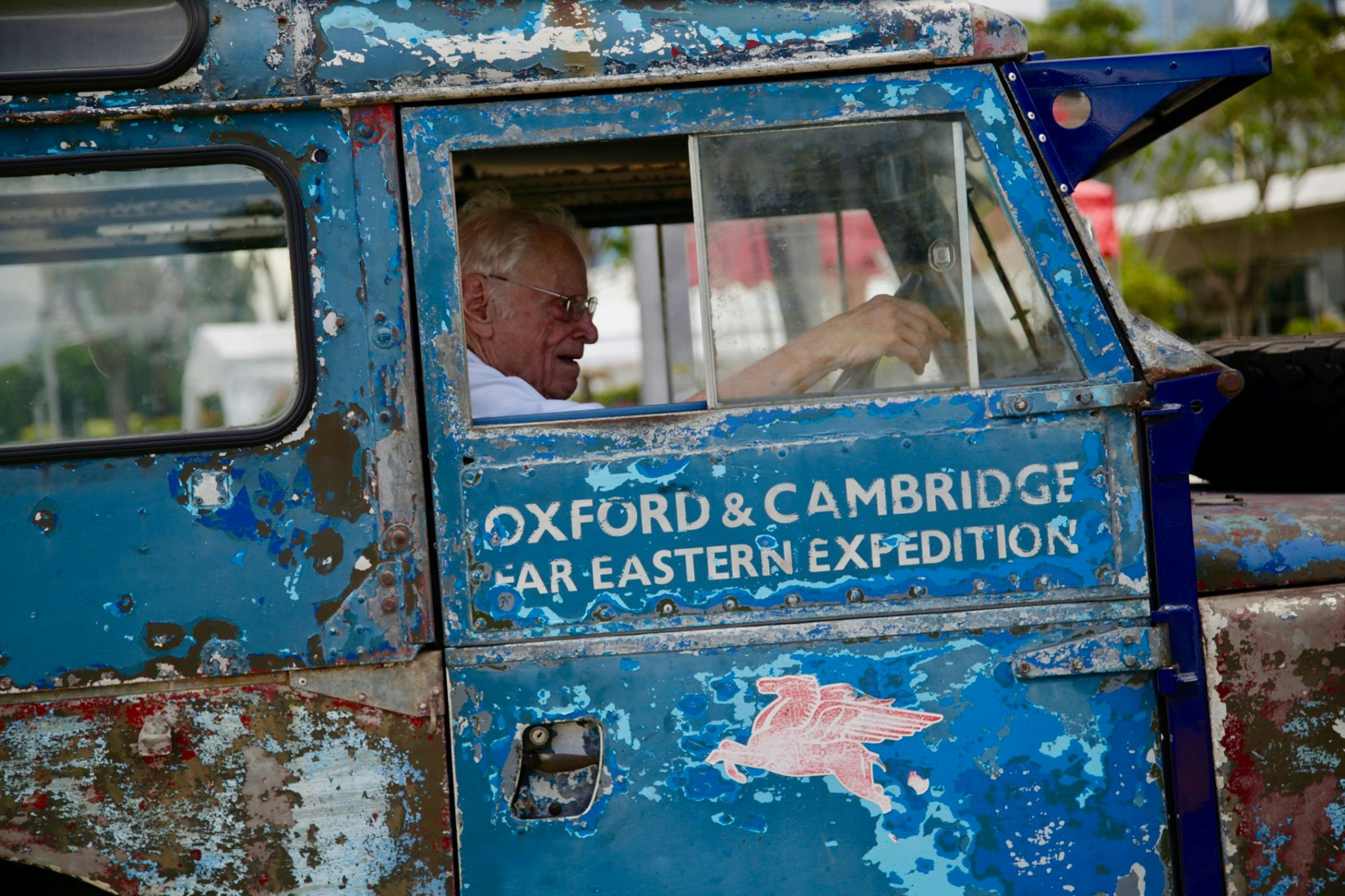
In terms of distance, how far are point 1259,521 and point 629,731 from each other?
130 centimetres

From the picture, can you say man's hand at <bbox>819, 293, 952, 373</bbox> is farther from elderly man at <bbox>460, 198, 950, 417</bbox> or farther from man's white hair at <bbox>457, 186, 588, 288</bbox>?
man's white hair at <bbox>457, 186, 588, 288</bbox>

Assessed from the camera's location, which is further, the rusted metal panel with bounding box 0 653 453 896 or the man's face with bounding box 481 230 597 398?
the man's face with bounding box 481 230 597 398

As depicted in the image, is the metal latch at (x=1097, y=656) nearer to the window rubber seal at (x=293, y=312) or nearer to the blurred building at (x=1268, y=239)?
the window rubber seal at (x=293, y=312)

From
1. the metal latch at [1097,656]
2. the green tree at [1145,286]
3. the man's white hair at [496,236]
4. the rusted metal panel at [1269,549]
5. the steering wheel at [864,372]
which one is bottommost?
the metal latch at [1097,656]

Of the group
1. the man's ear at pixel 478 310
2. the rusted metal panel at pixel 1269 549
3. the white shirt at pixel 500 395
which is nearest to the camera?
the rusted metal panel at pixel 1269 549

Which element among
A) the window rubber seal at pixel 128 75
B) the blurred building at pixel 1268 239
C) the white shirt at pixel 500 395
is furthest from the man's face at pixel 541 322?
the blurred building at pixel 1268 239

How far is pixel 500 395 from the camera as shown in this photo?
7.16 feet

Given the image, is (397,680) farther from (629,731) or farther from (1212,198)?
(1212,198)

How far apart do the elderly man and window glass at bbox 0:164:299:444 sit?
1.42ft

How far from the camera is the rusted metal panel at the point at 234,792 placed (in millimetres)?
1803

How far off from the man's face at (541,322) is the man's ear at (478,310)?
0.02 meters

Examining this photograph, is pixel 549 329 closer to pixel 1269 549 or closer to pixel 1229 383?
pixel 1229 383

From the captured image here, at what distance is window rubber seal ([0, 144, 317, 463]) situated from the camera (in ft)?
5.90

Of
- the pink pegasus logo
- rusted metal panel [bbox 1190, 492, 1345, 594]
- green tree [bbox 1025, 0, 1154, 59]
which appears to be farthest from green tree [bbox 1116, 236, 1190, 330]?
the pink pegasus logo
